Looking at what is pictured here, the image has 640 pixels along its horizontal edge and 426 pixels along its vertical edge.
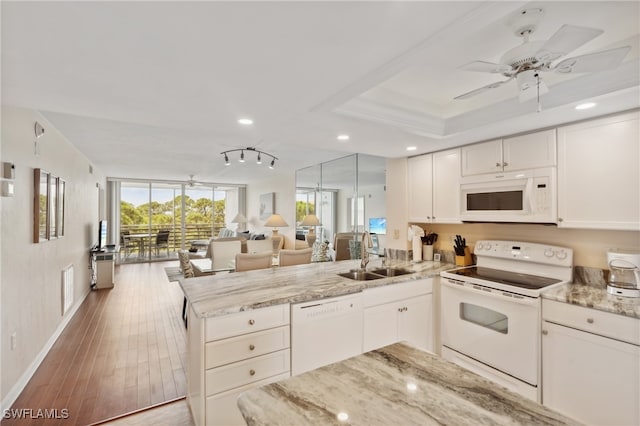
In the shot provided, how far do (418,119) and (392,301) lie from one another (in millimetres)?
1612

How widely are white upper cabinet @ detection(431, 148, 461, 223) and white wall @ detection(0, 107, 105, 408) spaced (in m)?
3.85

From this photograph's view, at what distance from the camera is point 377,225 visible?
4.72m

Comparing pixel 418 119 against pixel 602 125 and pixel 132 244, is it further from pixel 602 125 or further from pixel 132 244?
pixel 132 244

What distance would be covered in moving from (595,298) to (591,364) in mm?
435

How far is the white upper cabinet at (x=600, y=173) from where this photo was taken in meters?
2.04

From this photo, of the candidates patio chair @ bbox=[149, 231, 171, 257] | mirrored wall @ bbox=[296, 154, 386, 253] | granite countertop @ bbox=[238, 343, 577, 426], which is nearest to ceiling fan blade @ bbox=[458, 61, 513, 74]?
granite countertop @ bbox=[238, 343, 577, 426]

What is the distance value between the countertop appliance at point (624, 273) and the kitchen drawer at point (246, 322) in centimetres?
234

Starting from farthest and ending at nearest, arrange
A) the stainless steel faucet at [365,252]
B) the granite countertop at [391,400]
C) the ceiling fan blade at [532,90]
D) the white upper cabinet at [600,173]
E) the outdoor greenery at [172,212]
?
the outdoor greenery at [172,212], the stainless steel faucet at [365,252], the white upper cabinet at [600,173], the ceiling fan blade at [532,90], the granite countertop at [391,400]

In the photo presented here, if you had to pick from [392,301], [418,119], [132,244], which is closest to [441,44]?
[418,119]

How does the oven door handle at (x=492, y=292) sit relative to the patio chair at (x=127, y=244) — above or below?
above

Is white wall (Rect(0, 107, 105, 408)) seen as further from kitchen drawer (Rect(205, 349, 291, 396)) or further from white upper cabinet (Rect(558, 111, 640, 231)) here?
white upper cabinet (Rect(558, 111, 640, 231))

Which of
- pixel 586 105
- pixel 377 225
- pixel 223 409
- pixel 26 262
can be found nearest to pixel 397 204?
pixel 377 225

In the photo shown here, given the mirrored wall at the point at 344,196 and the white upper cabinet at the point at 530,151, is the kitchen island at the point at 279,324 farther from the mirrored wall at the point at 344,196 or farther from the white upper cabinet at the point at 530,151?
the mirrored wall at the point at 344,196

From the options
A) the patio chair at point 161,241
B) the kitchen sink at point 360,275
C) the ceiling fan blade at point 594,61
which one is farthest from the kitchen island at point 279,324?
the patio chair at point 161,241
